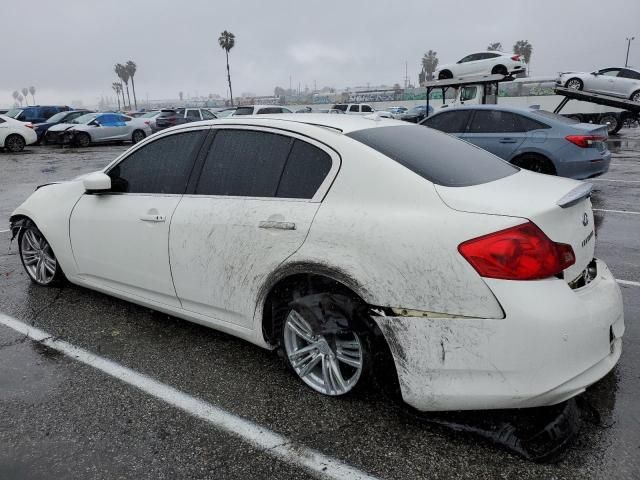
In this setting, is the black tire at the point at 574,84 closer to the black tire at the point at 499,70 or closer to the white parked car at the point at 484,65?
the white parked car at the point at 484,65

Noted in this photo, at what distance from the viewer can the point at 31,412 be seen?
280 centimetres

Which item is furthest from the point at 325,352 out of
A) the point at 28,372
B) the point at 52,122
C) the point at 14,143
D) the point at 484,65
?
the point at 52,122

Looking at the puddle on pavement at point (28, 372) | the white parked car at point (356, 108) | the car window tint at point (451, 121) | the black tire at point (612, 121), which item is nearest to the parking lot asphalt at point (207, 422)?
the puddle on pavement at point (28, 372)

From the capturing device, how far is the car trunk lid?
90.4 inches

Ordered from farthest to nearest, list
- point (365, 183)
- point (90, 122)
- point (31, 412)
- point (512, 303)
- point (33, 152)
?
point (90, 122) < point (33, 152) < point (31, 412) < point (365, 183) < point (512, 303)

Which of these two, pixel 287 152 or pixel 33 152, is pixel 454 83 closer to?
pixel 287 152

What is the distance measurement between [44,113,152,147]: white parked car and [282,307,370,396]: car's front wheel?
22.1 metres

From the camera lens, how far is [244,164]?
3109 mm

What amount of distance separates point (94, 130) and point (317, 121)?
2183cm

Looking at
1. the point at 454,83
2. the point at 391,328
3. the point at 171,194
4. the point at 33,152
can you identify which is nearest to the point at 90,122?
the point at 33,152

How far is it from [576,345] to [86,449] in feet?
7.71

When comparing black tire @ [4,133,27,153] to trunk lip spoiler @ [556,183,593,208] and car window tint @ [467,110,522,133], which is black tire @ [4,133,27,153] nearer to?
car window tint @ [467,110,522,133]

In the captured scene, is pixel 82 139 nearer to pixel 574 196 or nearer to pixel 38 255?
pixel 38 255

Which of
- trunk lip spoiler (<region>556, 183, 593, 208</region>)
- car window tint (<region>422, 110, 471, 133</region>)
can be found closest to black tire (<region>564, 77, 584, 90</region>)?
car window tint (<region>422, 110, 471, 133</region>)
